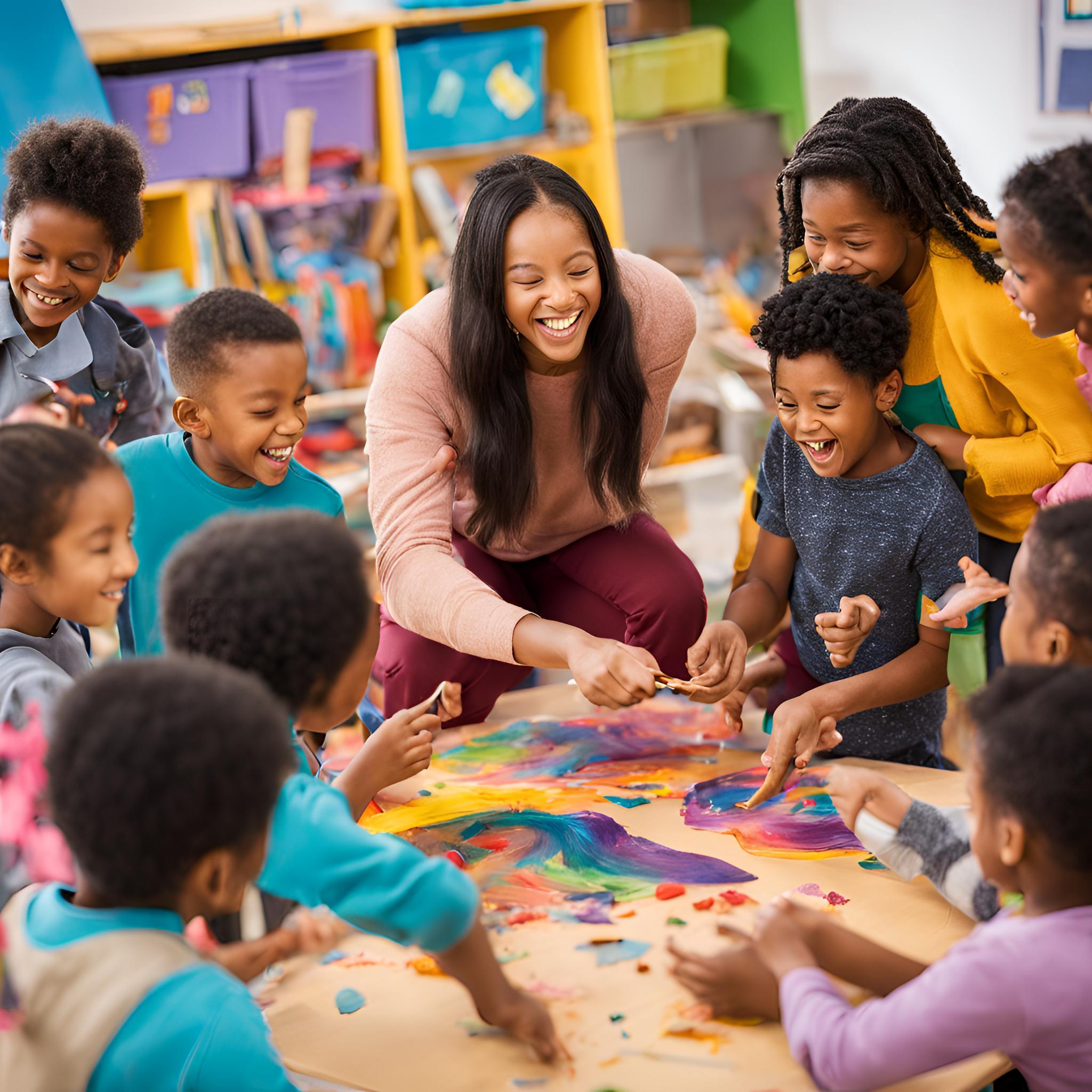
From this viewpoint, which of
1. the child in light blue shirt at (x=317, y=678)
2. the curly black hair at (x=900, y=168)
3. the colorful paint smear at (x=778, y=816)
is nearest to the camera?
the child in light blue shirt at (x=317, y=678)

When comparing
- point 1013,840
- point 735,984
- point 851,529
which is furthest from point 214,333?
point 1013,840

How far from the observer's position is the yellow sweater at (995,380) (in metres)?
1.73

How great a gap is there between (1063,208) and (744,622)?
29.6 inches

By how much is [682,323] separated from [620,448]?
251 millimetres

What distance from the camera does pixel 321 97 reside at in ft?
11.9

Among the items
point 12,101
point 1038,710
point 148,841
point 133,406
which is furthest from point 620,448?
point 12,101

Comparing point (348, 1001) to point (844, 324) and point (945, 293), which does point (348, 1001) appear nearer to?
point (844, 324)

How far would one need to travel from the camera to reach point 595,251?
190 centimetres

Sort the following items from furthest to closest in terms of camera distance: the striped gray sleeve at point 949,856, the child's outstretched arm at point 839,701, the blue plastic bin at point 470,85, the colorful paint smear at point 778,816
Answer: the blue plastic bin at point 470,85
the child's outstretched arm at point 839,701
the colorful paint smear at point 778,816
the striped gray sleeve at point 949,856

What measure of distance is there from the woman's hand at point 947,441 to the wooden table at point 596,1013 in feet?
2.17

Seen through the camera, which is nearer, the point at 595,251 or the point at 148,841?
the point at 148,841

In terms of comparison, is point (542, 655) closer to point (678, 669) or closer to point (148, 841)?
point (678, 669)

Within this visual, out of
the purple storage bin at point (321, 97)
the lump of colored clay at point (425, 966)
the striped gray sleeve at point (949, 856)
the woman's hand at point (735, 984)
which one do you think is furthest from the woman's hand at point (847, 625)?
the purple storage bin at point (321, 97)

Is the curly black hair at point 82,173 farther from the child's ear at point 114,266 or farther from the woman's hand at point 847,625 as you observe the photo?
the woman's hand at point 847,625
